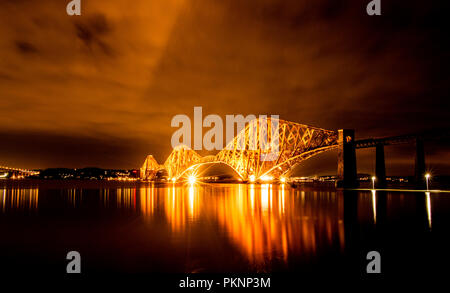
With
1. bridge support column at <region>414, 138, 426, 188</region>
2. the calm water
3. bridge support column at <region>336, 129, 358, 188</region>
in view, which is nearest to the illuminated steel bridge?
bridge support column at <region>336, 129, 358, 188</region>

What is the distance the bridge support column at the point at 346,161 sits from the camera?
4819 centimetres

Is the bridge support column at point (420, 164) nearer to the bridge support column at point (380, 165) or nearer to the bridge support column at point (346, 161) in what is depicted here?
the bridge support column at point (380, 165)

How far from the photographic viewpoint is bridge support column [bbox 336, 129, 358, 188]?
4819 centimetres

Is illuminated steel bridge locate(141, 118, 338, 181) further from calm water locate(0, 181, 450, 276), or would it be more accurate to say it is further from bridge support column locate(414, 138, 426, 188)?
calm water locate(0, 181, 450, 276)

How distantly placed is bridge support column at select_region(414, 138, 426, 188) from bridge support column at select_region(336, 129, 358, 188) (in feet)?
32.0

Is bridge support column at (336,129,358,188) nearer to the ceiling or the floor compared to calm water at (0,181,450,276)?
nearer to the ceiling

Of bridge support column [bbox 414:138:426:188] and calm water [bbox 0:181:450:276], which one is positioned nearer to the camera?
calm water [bbox 0:181:450:276]

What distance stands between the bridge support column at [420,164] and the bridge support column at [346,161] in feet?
32.0

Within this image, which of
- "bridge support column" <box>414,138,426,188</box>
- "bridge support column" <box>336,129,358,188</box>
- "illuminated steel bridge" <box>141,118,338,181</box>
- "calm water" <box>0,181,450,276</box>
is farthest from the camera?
"illuminated steel bridge" <box>141,118,338,181</box>

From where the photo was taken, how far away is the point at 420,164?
3922 cm
